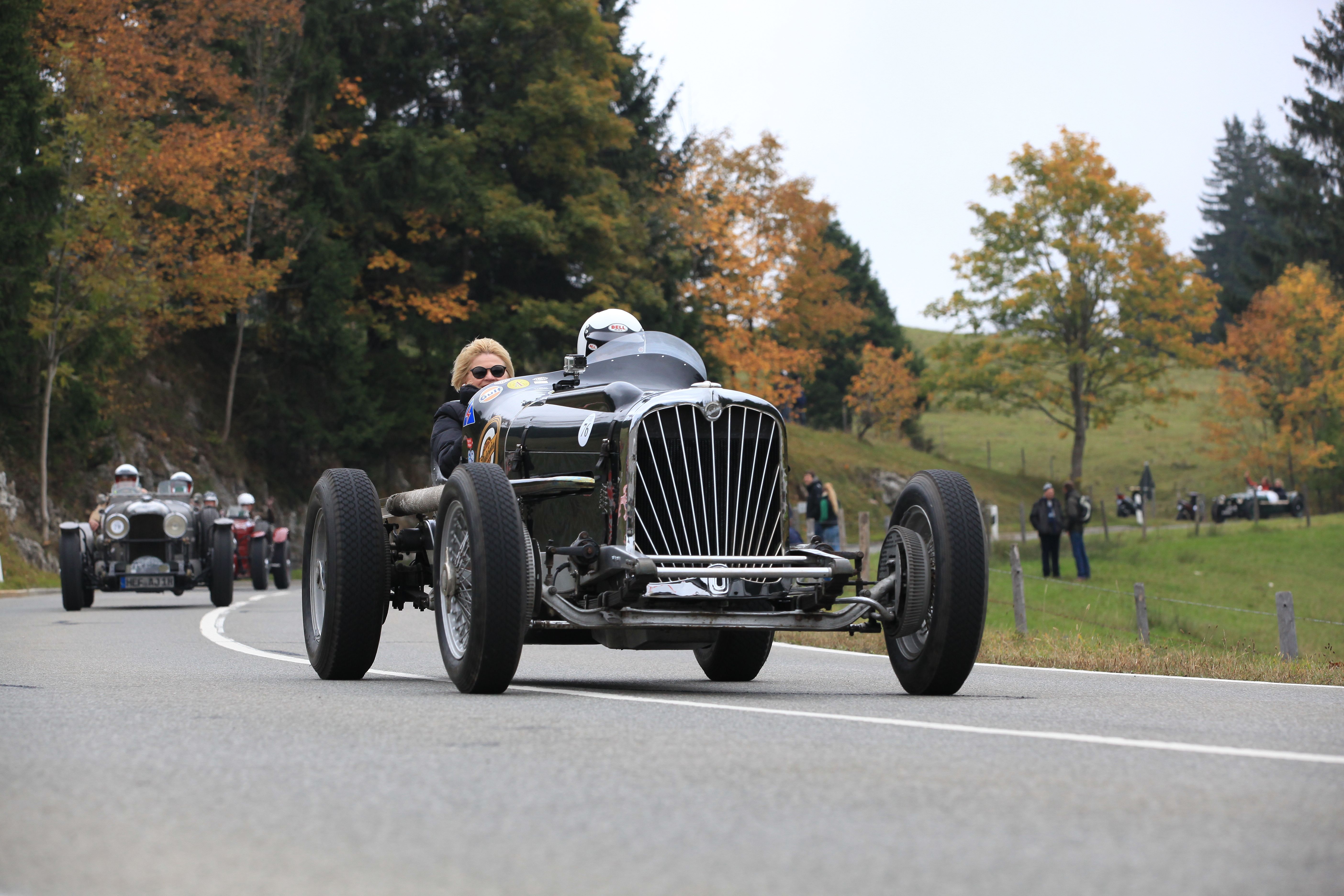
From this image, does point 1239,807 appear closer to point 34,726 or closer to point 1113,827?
point 1113,827

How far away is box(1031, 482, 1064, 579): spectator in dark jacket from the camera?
3055 centimetres

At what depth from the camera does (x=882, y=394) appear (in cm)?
8450

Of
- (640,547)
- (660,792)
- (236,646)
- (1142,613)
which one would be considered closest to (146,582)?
(236,646)

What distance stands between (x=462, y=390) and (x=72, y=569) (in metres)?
12.8

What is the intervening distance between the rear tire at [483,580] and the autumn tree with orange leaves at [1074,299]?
40.2 metres

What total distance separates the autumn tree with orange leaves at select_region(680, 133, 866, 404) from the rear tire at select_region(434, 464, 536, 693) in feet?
118

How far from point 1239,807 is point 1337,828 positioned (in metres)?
0.33

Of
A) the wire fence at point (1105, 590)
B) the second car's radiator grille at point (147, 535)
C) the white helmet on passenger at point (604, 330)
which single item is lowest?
the wire fence at point (1105, 590)

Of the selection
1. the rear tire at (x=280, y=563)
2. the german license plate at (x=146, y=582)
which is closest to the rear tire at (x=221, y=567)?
the german license plate at (x=146, y=582)

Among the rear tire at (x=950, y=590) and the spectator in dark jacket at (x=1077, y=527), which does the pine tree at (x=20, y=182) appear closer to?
the spectator in dark jacket at (x=1077, y=527)

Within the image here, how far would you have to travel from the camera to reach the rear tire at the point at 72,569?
848 inches

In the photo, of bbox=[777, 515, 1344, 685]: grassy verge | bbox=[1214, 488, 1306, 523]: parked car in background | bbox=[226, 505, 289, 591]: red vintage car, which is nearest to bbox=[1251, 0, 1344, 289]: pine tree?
bbox=[1214, 488, 1306, 523]: parked car in background

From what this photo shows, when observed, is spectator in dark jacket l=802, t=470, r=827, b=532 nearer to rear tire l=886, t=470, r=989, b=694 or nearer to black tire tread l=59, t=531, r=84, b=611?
black tire tread l=59, t=531, r=84, b=611

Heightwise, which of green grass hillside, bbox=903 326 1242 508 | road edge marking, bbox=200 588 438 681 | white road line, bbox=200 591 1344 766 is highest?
green grass hillside, bbox=903 326 1242 508
